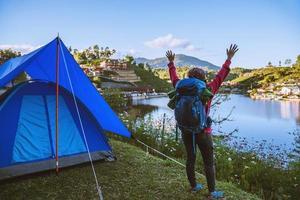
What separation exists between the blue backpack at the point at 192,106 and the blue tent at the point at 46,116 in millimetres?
1978

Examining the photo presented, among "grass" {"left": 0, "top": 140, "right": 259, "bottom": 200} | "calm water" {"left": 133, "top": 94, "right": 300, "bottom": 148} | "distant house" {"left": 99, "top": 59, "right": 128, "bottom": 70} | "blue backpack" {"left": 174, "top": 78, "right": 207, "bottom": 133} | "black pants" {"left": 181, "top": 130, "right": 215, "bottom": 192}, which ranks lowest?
"calm water" {"left": 133, "top": 94, "right": 300, "bottom": 148}

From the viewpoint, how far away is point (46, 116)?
15.8 ft

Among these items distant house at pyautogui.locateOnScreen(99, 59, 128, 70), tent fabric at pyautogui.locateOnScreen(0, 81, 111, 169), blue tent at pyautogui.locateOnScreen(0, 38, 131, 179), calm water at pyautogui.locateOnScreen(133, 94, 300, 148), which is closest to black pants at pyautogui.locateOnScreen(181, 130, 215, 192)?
blue tent at pyautogui.locateOnScreen(0, 38, 131, 179)

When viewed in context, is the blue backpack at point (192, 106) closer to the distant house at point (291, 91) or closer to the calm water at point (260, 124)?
the calm water at point (260, 124)

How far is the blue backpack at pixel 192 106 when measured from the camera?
327 centimetres

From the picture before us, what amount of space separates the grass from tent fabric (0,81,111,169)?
0.32 metres

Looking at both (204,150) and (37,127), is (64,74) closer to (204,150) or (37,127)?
(37,127)

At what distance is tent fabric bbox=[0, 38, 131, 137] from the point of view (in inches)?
180

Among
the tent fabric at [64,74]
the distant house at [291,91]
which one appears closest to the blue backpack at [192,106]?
the tent fabric at [64,74]

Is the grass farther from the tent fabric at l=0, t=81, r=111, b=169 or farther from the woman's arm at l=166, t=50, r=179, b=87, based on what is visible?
the woman's arm at l=166, t=50, r=179, b=87

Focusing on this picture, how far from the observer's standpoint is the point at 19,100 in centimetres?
460

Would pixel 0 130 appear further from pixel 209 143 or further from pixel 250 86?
pixel 250 86

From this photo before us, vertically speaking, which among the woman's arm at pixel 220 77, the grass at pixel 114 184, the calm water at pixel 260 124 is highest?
the woman's arm at pixel 220 77

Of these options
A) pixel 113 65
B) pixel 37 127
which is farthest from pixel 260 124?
pixel 113 65
